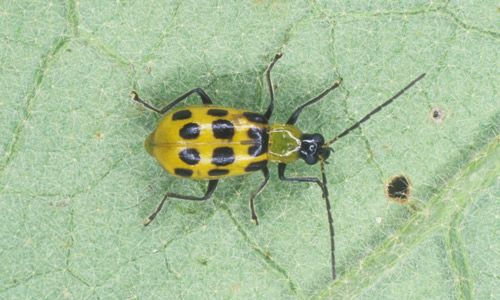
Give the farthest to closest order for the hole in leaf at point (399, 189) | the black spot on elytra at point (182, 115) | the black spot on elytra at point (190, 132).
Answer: the hole in leaf at point (399, 189) → the black spot on elytra at point (182, 115) → the black spot on elytra at point (190, 132)

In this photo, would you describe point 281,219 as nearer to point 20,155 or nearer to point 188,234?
point 188,234

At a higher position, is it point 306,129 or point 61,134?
point 306,129

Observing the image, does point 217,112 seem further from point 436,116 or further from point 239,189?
point 436,116

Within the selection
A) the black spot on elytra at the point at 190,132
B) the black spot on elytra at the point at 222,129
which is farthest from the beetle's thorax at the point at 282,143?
the black spot on elytra at the point at 190,132

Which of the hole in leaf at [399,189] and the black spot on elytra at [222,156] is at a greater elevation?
the hole in leaf at [399,189]

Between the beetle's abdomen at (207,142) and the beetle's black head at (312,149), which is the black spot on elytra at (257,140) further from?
the beetle's black head at (312,149)

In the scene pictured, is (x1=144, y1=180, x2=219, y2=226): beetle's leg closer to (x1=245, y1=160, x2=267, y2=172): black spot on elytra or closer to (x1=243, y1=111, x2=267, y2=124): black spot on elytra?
(x1=245, y1=160, x2=267, y2=172): black spot on elytra

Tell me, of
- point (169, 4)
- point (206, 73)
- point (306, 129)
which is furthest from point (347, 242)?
point (169, 4)

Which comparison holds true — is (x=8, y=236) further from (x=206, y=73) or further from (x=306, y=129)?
(x=306, y=129)

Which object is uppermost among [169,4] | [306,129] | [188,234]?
[169,4]
